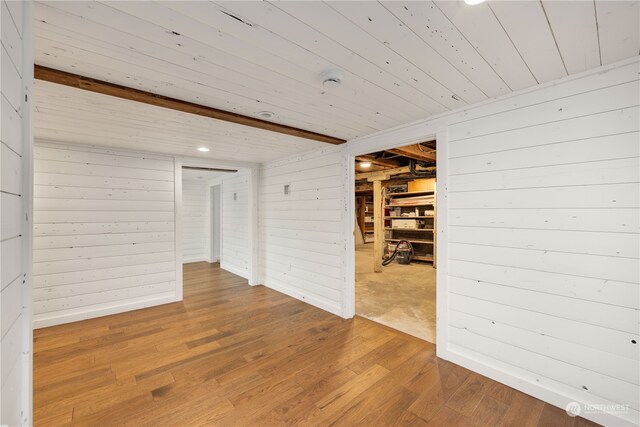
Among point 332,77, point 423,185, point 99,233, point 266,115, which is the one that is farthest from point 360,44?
point 423,185

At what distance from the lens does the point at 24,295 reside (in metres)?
0.94

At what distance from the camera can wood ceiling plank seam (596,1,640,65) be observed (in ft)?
3.82

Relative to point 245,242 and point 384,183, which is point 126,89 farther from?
point 384,183

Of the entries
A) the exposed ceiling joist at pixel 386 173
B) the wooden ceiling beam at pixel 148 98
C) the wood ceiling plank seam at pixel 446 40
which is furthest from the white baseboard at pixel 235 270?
the wood ceiling plank seam at pixel 446 40

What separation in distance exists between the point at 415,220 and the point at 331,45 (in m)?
6.07

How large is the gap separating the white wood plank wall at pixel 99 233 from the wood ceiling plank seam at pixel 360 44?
345cm

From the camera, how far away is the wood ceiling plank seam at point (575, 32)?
117 centimetres

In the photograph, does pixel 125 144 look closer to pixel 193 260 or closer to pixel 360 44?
pixel 360 44

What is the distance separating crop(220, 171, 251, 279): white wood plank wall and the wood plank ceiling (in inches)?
133

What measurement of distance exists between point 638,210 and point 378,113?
1763 millimetres

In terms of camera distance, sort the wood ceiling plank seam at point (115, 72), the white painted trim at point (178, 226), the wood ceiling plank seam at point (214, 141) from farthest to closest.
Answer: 1. the white painted trim at point (178, 226)
2. the wood ceiling plank seam at point (214, 141)
3. the wood ceiling plank seam at point (115, 72)

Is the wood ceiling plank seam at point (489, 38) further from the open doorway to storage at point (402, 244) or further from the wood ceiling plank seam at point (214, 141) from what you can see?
the open doorway to storage at point (402, 244)

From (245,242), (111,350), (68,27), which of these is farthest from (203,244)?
(68,27)

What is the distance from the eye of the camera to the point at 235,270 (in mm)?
5660
